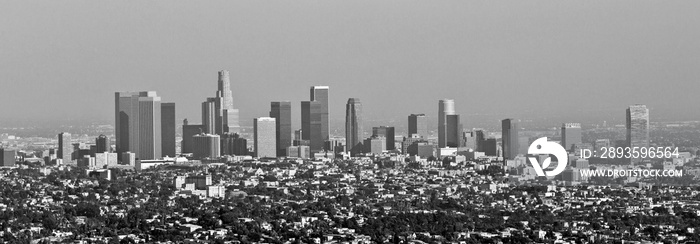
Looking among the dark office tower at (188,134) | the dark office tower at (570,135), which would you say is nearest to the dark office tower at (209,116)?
the dark office tower at (188,134)

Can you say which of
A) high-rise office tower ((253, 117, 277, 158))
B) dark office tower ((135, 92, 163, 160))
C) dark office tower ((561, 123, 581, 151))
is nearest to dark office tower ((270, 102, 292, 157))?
high-rise office tower ((253, 117, 277, 158))

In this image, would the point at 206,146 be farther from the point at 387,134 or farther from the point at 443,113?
the point at 443,113

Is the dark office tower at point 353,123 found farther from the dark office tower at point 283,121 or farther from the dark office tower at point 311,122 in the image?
the dark office tower at point 283,121

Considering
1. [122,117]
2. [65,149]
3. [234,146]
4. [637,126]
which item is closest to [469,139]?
[234,146]

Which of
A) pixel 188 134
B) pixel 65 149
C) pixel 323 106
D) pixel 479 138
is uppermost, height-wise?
pixel 323 106

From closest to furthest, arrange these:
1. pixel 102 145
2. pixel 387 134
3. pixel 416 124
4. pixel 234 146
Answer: pixel 102 145 < pixel 234 146 < pixel 387 134 < pixel 416 124

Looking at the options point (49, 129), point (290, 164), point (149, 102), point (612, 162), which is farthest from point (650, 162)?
point (49, 129)
